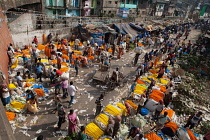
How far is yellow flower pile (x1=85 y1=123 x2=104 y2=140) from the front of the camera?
229 inches

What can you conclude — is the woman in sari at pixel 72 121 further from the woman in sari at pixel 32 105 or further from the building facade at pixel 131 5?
the building facade at pixel 131 5

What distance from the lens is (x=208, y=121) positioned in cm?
868

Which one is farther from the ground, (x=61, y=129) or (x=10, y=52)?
(x=10, y=52)

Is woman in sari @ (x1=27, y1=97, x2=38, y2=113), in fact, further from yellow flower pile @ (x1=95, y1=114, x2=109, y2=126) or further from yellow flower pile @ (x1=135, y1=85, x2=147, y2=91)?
yellow flower pile @ (x1=135, y1=85, x2=147, y2=91)

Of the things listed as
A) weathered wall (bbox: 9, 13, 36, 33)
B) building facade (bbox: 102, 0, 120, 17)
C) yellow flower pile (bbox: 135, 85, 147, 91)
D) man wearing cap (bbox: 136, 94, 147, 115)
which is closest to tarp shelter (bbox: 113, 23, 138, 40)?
building facade (bbox: 102, 0, 120, 17)

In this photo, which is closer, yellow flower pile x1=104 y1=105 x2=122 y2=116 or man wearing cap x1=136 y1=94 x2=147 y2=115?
yellow flower pile x1=104 y1=105 x2=122 y2=116

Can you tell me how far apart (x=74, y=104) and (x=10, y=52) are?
6142 millimetres

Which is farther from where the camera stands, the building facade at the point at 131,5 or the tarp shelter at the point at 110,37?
the building facade at the point at 131,5

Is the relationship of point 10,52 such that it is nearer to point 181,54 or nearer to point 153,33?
point 181,54

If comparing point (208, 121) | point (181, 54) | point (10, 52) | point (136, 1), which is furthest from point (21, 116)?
point (136, 1)

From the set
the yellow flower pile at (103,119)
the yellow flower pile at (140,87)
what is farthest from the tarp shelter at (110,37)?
the yellow flower pile at (103,119)

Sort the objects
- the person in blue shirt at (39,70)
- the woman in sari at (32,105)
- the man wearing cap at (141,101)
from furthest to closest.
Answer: the person in blue shirt at (39,70)
the man wearing cap at (141,101)
the woman in sari at (32,105)

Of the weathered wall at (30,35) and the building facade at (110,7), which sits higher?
the building facade at (110,7)

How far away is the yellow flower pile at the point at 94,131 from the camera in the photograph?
19.1 feet
